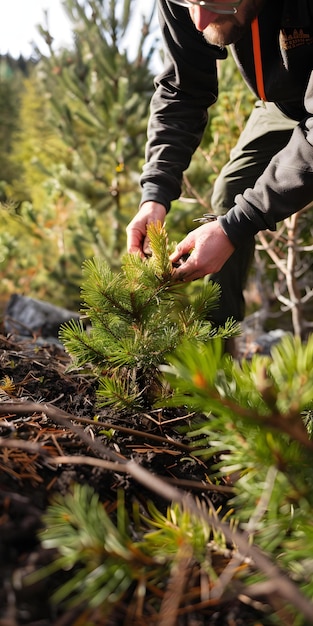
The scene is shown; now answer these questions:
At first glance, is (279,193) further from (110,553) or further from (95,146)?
(95,146)

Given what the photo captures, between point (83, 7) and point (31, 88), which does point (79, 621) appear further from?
point (31, 88)

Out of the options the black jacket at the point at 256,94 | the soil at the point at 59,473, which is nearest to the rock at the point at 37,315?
the black jacket at the point at 256,94

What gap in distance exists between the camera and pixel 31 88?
20.6 metres

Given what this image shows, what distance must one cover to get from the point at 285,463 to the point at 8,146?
25051 millimetres

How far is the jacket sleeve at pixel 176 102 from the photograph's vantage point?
2.21 metres

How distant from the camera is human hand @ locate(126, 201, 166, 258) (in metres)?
1.90

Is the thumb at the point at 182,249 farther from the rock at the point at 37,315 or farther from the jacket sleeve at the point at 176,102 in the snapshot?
the rock at the point at 37,315

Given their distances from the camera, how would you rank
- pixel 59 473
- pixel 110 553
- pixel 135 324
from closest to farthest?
1. pixel 110 553
2. pixel 59 473
3. pixel 135 324

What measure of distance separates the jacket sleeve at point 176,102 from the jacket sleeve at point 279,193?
485 millimetres

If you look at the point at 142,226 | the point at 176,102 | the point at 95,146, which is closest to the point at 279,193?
the point at 142,226

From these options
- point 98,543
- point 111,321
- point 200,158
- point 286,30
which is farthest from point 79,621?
point 200,158

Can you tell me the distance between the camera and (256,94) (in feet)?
7.53

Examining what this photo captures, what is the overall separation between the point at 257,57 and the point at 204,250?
104 centimetres

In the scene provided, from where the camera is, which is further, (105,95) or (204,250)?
(105,95)
